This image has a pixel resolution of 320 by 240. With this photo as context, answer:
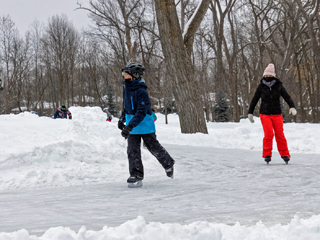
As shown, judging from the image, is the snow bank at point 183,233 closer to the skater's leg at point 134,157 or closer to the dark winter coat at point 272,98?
the skater's leg at point 134,157

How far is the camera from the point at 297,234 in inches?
85.4

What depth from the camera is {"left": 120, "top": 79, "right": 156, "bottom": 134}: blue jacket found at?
165 inches

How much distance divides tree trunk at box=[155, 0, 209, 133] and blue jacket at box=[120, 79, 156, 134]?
22.7ft

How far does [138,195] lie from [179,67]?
7.91 metres

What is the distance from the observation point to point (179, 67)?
36.4 feet

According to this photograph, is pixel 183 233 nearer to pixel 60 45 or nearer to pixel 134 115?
pixel 134 115

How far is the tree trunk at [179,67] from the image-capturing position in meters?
10.9

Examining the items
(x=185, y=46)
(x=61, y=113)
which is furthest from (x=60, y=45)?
(x=185, y=46)

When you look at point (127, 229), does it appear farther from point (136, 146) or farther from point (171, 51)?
point (171, 51)

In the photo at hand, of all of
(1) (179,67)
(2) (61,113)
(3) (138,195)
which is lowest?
(3) (138,195)

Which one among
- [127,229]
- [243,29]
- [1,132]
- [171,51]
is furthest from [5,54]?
[127,229]

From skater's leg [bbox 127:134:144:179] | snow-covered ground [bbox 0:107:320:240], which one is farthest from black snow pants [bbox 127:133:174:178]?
snow-covered ground [bbox 0:107:320:240]

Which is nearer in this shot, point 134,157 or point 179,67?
point 134,157

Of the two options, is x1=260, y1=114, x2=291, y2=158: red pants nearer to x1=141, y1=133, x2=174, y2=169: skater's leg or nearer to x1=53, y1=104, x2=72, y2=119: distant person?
x1=141, y1=133, x2=174, y2=169: skater's leg
